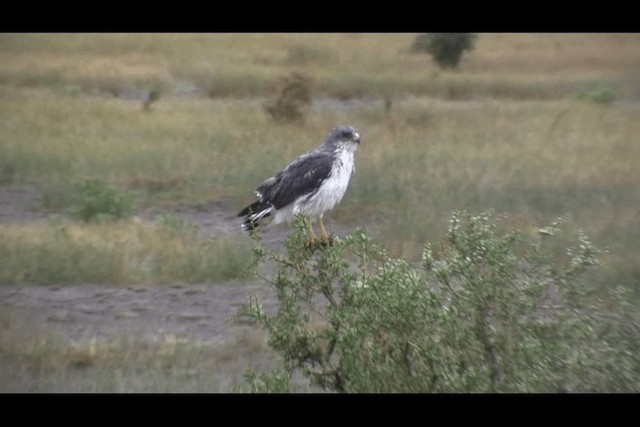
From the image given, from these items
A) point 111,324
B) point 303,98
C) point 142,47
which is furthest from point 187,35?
point 111,324

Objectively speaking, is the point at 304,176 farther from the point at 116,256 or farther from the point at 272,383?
the point at 116,256

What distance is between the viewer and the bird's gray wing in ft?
23.2

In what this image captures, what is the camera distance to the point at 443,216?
987 centimetres

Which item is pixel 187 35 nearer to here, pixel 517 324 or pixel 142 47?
pixel 142 47

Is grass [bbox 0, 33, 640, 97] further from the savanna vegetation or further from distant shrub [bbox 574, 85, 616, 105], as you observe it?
distant shrub [bbox 574, 85, 616, 105]

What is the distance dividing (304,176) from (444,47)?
23.9ft

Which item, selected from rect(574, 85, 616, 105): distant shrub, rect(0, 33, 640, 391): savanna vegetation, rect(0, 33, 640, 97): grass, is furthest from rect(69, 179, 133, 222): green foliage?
rect(574, 85, 616, 105): distant shrub

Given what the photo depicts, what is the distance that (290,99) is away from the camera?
41.2 feet

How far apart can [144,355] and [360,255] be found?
2.67 metres

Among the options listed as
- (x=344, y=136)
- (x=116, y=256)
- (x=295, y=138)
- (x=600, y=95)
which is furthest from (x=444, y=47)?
(x=344, y=136)

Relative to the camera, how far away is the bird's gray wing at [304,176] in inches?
278

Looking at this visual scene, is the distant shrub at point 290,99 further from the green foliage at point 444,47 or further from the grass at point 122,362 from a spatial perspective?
the grass at point 122,362

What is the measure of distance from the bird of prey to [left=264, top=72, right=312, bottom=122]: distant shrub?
504 centimetres

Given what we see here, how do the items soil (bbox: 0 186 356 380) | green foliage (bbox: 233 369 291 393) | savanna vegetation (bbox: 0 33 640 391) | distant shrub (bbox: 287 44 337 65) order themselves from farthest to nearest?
distant shrub (bbox: 287 44 337 65) → savanna vegetation (bbox: 0 33 640 391) → soil (bbox: 0 186 356 380) → green foliage (bbox: 233 369 291 393)
